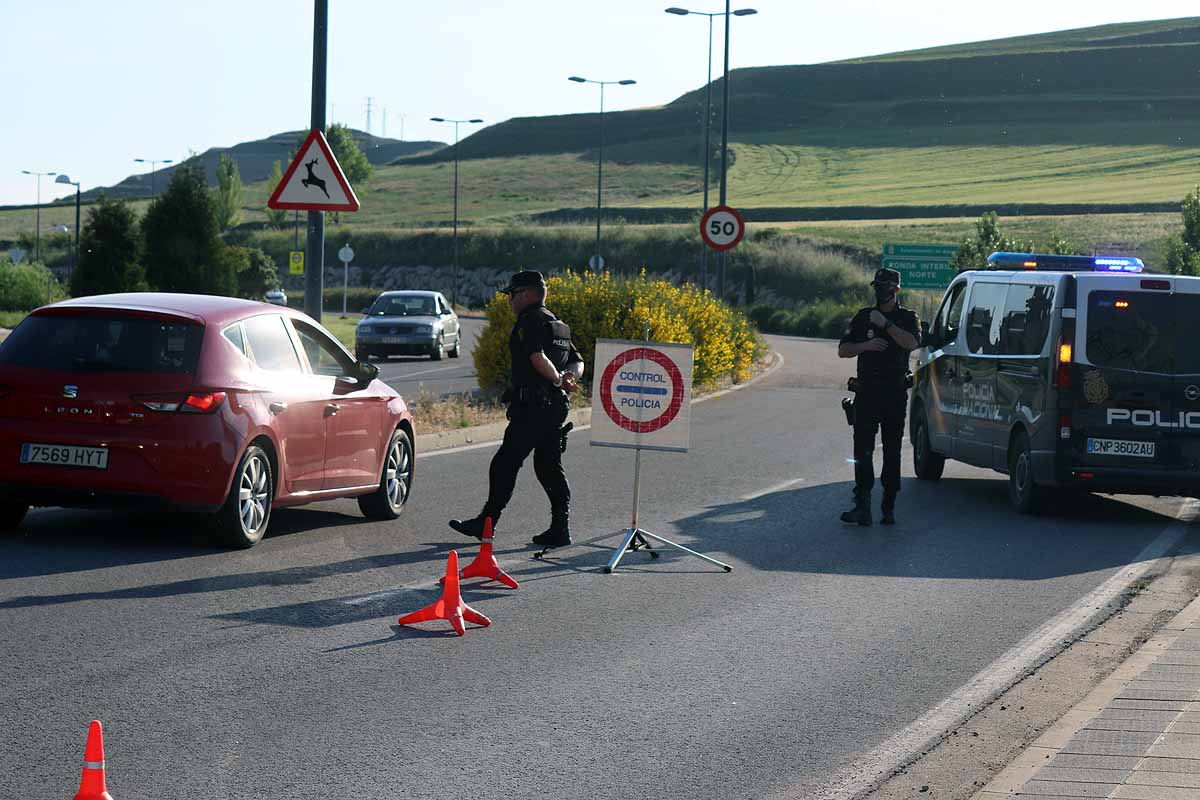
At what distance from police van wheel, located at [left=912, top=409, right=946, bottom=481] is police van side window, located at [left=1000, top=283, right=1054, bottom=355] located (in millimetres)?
2200

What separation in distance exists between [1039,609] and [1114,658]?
4.72ft

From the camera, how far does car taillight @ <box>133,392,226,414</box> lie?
11047 mm

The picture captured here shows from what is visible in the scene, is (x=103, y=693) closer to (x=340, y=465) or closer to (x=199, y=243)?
(x=340, y=465)

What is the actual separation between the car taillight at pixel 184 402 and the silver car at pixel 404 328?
92.6 feet

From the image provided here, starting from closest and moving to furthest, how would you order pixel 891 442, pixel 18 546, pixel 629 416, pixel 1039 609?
pixel 1039 609, pixel 18 546, pixel 629 416, pixel 891 442

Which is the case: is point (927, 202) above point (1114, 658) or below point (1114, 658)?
above

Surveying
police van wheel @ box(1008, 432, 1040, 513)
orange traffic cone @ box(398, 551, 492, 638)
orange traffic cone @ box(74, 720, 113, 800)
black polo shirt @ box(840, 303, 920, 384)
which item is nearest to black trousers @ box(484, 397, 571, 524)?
orange traffic cone @ box(398, 551, 492, 638)

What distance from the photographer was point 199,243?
53875mm

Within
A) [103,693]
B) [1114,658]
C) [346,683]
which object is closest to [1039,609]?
[1114,658]

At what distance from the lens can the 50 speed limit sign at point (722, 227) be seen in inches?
1258

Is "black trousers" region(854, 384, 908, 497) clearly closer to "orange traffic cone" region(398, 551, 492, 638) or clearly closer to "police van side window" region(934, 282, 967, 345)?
"police van side window" region(934, 282, 967, 345)

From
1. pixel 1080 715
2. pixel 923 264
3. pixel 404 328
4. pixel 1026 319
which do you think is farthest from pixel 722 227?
pixel 1080 715

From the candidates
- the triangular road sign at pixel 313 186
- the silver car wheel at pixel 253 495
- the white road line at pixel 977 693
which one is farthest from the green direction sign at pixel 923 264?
the silver car wheel at pixel 253 495

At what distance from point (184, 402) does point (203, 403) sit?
0.12 metres
